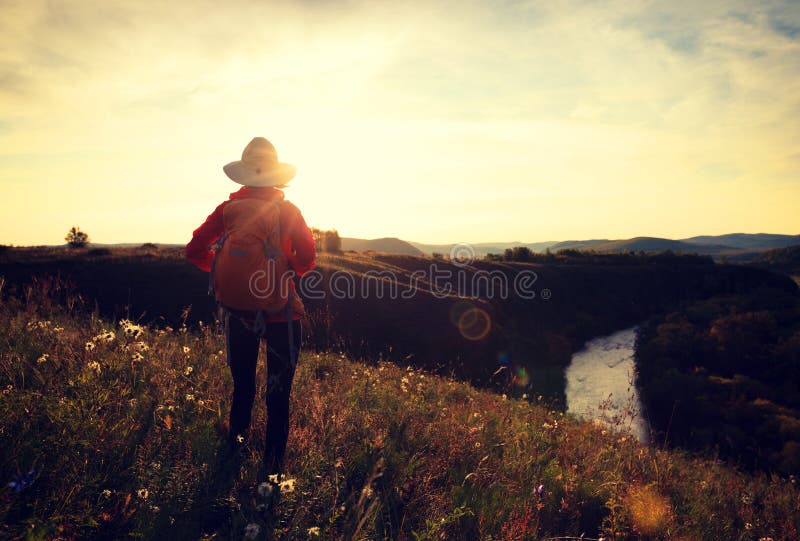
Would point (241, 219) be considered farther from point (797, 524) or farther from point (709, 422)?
point (709, 422)

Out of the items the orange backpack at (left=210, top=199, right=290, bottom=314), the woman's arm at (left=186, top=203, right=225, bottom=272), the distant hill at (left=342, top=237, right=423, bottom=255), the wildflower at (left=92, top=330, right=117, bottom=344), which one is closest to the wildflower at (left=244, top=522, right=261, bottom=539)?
the orange backpack at (left=210, top=199, right=290, bottom=314)

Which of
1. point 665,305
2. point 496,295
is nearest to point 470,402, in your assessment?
point 496,295

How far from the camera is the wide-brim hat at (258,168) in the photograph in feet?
11.1

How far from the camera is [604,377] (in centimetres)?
3038

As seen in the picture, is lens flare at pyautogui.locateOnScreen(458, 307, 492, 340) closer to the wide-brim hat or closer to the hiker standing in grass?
the hiker standing in grass

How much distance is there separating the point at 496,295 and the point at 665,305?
26.6 meters

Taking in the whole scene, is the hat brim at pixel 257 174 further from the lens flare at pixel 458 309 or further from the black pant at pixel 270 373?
the lens flare at pixel 458 309

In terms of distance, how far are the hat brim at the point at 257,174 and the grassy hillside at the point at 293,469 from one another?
69.4 inches

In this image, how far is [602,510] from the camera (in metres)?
4.08

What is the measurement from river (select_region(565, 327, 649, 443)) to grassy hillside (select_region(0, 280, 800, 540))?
634 inches

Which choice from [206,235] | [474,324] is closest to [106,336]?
[206,235]

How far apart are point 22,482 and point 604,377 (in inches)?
1318

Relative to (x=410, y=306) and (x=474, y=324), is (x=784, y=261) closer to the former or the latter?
(x=474, y=324)

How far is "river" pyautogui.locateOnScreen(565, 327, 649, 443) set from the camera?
2205 cm
